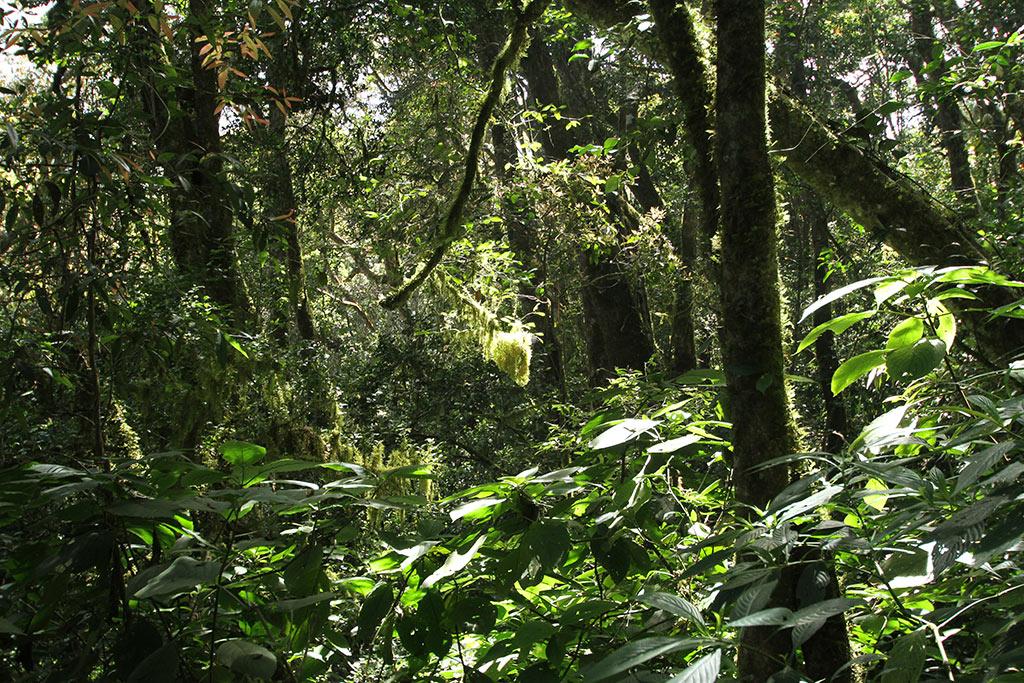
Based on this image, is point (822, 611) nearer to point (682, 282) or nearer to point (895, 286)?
point (895, 286)

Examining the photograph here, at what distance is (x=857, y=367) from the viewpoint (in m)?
1.18

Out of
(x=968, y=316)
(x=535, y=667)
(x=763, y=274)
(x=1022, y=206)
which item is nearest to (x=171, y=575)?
(x=535, y=667)

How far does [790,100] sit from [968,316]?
4.07ft

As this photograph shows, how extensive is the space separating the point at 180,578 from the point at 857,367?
1.03m

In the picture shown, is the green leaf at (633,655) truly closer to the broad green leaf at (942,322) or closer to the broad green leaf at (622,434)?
the broad green leaf at (622,434)

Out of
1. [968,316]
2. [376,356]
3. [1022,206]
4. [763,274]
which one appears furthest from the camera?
[376,356]

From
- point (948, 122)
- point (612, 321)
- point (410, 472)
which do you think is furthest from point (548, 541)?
point (948, 122)

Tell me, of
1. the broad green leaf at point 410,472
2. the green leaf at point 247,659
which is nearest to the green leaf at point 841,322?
the broad green leaf at point 410,472

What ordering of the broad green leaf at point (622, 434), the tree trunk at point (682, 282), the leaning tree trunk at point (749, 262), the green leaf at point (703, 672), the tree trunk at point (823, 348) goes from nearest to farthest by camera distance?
the green leaf at point (703, 672) < the broad green leaf at point (622, 434) < the leaning tree trunk at point (749, 262) < the tree trunk at point (682, 282) < the tree trunk at point (823, 348)

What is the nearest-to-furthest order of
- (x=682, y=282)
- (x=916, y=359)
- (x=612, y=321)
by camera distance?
1. (x=916, y=359)
2. (x=682, y=282)
3. (x=612, y=321)

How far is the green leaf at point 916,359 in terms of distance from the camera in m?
1.08

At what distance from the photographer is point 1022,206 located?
5.41 meters

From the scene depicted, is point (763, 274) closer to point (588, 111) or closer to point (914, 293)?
point (914, 293)

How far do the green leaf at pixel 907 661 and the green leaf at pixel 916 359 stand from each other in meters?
0.38
